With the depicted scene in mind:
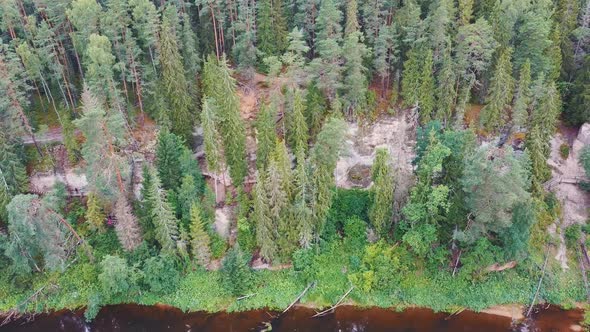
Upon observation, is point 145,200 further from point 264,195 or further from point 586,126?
point 586,126

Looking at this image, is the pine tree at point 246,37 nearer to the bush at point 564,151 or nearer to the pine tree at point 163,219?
the pine tree at point 163,219

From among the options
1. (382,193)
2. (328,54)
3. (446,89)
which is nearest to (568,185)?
(446,89)

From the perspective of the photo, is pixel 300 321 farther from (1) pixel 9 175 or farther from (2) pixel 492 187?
(1) pixel 9 175

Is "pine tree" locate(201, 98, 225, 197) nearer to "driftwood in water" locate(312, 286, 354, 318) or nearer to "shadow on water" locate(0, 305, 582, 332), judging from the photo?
"shadow on water" locate(0, 305, 582, 332)

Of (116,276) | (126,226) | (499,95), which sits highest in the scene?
(499,95)

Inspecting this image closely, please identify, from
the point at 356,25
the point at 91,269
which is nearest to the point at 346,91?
the point at 356,25
